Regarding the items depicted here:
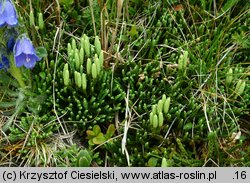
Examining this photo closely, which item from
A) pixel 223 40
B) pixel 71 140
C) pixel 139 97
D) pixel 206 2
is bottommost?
pixel 71 140

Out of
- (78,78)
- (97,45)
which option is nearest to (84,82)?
(78,78)

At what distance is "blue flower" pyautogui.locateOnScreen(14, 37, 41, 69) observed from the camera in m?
3.08

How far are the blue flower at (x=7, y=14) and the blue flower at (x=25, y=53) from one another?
12cm

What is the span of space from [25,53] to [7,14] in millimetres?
254

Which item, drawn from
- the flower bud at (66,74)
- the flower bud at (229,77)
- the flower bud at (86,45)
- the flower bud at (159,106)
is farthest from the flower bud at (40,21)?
the flower bud at (229,77)

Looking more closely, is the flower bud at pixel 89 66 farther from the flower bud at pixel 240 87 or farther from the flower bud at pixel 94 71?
the flower bud at pixel 240 87

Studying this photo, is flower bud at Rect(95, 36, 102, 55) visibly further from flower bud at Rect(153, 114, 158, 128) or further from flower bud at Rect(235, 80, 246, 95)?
flower bud at Rect(235, 80, 246, 95)

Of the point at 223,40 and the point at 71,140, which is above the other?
the point at 223,40

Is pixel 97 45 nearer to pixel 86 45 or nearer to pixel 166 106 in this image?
pixel 86 45

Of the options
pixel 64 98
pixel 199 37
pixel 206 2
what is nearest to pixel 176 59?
pixel 199 37

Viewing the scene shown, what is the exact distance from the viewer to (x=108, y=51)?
3.54 meters

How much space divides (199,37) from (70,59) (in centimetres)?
94

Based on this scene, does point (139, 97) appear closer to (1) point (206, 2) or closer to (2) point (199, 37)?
(2) point (199, 37)

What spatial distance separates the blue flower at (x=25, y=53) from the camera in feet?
10.1
